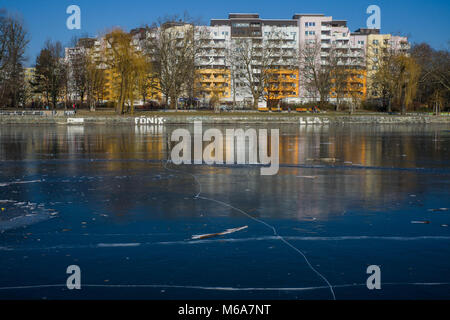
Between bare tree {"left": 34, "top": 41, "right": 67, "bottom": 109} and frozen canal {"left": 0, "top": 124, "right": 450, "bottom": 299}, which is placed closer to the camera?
frozen canal {"left": 0, "top": 124, "right": 450, "bottom": 299}

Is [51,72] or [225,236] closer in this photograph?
[225,236]

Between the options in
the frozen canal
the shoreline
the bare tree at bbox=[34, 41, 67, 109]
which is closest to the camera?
the frozen canal

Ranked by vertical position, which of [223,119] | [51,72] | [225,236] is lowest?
[225,236]

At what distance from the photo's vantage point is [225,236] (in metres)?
6.96

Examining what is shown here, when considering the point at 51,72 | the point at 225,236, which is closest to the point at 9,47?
the point at 51,72

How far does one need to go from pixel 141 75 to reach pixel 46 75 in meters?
33.7

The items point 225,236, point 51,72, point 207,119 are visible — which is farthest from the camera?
point 51,72

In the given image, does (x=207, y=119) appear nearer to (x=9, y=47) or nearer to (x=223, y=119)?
(x=223, y=119)

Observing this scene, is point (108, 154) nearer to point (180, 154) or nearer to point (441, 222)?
point (180, 154)

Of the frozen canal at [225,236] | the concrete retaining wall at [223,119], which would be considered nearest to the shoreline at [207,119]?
the concrete retaining wall at [223,119]

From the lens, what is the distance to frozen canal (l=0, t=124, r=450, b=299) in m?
5.13

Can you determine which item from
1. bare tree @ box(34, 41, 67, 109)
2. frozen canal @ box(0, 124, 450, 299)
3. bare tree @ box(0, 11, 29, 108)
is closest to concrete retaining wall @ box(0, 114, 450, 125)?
bare tree @ box(0, 11, 29, 108)

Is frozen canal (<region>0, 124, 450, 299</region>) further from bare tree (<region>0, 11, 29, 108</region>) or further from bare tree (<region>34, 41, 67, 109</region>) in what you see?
bare tree (<region>34, 41, 67, 109</region>)
